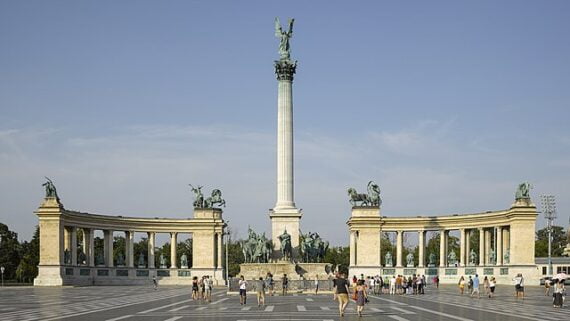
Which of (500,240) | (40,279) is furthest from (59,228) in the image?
(500,240)

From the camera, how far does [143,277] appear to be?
10969cm

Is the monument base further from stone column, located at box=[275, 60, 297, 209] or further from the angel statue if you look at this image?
the angel statue

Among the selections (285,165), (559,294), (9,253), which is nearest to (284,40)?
(285,165)

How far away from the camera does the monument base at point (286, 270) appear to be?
7100cm

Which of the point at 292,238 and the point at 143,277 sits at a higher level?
the point at 292,238

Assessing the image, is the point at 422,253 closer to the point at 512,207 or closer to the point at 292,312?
the point at 512,207

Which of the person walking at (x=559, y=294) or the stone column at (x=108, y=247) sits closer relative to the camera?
the person walking at (x=559, y=294)

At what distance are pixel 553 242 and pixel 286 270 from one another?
116 metres

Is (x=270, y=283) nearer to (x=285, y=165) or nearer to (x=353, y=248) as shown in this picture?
(x=285, y=165)

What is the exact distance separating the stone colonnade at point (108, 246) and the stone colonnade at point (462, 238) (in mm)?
21060

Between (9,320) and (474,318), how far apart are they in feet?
69.6

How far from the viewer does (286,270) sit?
236 feet

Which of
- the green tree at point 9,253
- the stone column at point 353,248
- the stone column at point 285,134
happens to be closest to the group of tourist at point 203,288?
the stone column at point 285,134

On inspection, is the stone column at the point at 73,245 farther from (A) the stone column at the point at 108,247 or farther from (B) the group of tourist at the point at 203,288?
(B) the group of tourist at the point at 203,288
